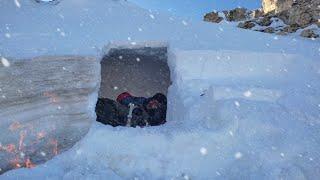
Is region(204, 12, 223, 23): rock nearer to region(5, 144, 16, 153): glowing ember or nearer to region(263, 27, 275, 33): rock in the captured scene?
region(263, 27, 275, 33): rock

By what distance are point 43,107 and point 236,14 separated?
1888 centimetres

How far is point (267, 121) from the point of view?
6.18 m

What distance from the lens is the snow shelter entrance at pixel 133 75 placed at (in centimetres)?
1049

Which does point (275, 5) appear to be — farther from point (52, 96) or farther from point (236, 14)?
point (52, 96)

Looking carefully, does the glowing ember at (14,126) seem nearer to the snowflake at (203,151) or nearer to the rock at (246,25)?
the snowflake at (203,151)

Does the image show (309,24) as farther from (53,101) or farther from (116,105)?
(53,101)

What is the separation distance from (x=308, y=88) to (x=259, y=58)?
3.80ft

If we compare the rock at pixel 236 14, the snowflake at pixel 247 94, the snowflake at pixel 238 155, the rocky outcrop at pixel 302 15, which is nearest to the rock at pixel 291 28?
the rocky outcrop at pixel 302 15

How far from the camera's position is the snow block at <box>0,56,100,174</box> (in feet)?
21.0

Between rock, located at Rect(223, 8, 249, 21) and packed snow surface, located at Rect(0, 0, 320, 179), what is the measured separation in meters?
14.7

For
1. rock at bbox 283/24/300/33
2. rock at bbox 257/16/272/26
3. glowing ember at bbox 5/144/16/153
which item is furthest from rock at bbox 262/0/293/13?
glowing ember at bbox 5/144/16/153

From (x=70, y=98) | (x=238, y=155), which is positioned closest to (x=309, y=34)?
(x=238, y=155)

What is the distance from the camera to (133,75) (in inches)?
453

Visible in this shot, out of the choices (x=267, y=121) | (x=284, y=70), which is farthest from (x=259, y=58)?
(x=267, y=121)
